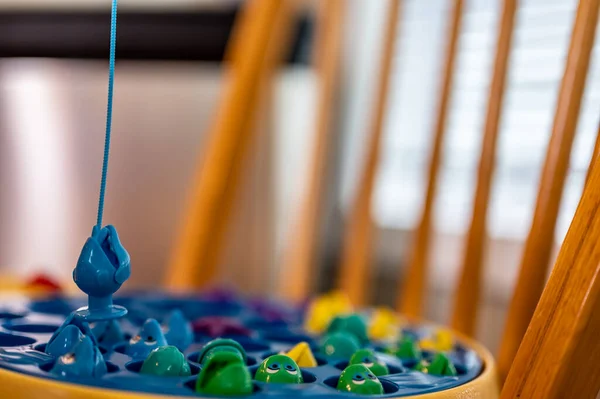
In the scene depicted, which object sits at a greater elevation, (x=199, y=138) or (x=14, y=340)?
(x=199, y=138)

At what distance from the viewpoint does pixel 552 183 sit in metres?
0.45

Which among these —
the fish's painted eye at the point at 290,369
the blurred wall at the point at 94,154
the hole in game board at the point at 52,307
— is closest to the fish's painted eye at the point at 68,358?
the fish's painted eye at the point at 290,369

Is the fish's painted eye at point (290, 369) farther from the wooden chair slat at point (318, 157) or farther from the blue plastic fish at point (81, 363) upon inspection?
the wooden chair slat at point (318, 157)

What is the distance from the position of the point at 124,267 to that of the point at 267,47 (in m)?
0.47

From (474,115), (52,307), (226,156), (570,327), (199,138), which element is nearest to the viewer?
(570,327)

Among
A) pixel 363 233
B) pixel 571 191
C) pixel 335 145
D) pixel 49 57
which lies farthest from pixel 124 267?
pixel 49 57

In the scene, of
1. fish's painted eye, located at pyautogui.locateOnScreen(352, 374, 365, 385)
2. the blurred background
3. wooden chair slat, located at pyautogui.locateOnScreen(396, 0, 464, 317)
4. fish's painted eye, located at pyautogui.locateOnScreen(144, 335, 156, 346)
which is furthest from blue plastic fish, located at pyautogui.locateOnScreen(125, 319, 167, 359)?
the blurred background

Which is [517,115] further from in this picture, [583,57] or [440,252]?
[583,57]

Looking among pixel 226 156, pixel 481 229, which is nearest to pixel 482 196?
pixel 481 229

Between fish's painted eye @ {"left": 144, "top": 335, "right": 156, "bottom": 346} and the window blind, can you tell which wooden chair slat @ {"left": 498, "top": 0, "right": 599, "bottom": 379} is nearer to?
fish's painted eye @ {"left": 144, "top": 335, "right": 156, "bottom": 346}

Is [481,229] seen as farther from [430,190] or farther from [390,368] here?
[390,368]

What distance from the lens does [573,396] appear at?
329 millimetres

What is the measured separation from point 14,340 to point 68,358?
9 cm

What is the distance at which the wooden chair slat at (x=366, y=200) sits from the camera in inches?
29.1
